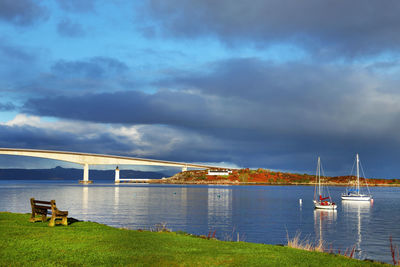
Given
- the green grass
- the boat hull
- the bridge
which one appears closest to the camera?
the green grass

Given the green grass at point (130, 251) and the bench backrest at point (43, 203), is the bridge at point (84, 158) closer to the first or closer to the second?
the bench backrest at point (43, 203)

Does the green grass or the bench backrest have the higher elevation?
the bench backrest

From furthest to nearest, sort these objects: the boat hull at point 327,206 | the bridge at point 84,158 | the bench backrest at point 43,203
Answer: the bridge at point 84,158
the boat hull at point 327,206
the bench backrest at point 43,203

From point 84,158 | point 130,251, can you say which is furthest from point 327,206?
point 84,158

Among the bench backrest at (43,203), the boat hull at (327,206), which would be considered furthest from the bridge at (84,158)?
the bench backrest at (43,203)

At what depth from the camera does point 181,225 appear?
38.9 meters

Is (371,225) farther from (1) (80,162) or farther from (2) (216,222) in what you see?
(1) (80,162)

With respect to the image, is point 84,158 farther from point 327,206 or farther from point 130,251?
point 130,251

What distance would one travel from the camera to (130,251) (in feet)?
49.4

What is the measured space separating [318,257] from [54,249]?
10.8 meters

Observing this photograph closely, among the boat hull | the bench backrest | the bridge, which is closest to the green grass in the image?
the bench backrest

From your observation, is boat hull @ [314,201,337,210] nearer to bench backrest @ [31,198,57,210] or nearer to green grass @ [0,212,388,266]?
green grass @ [0,212,388,266]

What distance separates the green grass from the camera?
13414 millimetres

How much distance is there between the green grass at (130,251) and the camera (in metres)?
13.4
